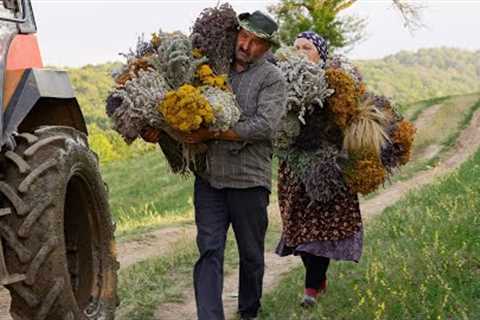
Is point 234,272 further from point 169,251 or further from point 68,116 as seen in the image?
point 68,116

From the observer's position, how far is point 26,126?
201 inches

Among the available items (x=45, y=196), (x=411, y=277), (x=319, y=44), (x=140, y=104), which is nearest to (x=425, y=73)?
(x=319, y=44)

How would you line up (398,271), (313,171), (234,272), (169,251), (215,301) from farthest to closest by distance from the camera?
Result: (169,251)
(234,272)
(313,171)
(398,271)
(215,301)

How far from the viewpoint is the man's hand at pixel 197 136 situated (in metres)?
5.18

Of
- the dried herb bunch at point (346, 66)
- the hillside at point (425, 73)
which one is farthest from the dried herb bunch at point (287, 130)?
the hillside at point (425, 73)

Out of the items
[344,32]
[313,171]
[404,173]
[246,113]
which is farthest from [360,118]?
[344,32]

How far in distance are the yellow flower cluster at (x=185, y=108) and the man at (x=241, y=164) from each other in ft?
1.14

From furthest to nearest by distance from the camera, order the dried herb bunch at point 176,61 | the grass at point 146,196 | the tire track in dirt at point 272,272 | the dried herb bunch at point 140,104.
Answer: the grass at point 146,196, the tire track in dirt at point 272,272, the dried herb bunch at point 176,61, the dried herb bunch at point 140,104

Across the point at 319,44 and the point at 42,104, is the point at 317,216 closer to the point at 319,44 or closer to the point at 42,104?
the point at 319,44

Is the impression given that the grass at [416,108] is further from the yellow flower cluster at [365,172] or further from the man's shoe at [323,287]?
the yellow flower cluster at [365,172]

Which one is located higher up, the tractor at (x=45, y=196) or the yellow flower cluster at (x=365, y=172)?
the tractor at (x=45, y=196)

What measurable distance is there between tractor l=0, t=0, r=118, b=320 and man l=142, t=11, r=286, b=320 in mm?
597

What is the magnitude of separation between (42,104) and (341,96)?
6.75ft

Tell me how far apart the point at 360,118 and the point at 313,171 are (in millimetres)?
496
